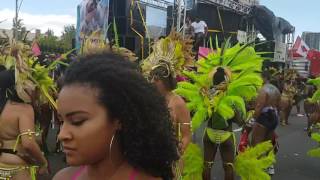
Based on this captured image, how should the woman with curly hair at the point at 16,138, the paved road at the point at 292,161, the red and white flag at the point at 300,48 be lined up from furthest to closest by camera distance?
the red and white flag at the point at 300,48
the paved road at the point at 292,161
the woman with curly hair at the point at 16,138

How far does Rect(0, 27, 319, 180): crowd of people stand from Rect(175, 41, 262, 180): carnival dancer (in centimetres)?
1

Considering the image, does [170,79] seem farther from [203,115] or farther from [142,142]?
[142,142]

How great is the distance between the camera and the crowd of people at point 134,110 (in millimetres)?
1457

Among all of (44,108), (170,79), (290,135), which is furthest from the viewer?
(290,135)

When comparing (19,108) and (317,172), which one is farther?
(317,172)

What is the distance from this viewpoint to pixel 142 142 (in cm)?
151

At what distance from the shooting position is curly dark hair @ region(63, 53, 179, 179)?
58.1 inches

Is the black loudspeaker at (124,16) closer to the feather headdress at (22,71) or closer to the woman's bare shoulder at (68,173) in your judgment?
the feather headdress at (22,71)

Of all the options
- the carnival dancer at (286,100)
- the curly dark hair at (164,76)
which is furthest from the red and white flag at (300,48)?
the curly dark hair at (164,76)

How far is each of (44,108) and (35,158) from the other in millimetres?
3725

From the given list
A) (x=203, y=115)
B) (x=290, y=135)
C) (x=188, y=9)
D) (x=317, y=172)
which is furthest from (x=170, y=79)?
(x=188, y=9)

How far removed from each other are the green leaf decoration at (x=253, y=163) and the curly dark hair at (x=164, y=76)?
59.9 inches

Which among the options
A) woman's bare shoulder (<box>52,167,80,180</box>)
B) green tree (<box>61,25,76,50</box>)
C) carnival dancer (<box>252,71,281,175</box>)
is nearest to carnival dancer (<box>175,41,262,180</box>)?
carnival dancer (<box>252,71,281,175</box>)

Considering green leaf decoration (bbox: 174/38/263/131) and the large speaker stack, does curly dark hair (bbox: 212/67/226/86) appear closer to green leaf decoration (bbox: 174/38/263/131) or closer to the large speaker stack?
green leaf decoration (bbox: 174/38/263/131)
